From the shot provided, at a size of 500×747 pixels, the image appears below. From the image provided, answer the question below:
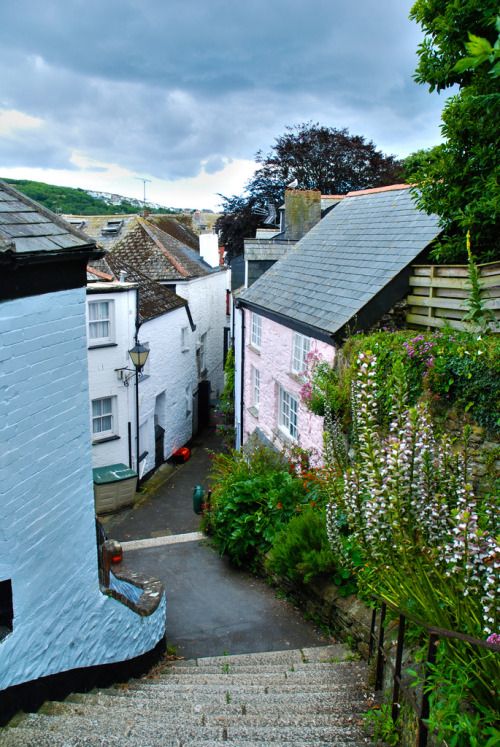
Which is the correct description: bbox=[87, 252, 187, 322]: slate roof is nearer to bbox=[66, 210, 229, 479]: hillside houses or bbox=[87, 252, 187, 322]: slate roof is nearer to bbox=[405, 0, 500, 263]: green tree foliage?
bbox=[66, 210, 229, 479]: hillside houses

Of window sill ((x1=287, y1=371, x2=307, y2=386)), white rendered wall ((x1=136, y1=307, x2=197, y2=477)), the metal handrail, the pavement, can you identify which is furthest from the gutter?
the metal handrail

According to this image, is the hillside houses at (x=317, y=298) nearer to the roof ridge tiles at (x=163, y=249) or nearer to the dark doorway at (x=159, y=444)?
the dark doorway at (x=159, y=444)

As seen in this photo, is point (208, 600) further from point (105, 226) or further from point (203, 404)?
point (105, 226)

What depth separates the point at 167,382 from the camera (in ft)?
70.7

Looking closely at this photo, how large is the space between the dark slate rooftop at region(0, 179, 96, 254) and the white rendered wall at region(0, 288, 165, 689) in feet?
1.34

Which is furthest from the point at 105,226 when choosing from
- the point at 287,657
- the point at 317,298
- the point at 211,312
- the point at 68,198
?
the point at 287,657

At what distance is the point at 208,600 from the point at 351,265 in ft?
23.5

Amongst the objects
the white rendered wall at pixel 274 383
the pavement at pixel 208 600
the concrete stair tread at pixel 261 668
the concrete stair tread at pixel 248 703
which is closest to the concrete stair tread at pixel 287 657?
the concrete stair tread at pixel 261 668

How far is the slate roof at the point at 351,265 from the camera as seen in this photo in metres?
9.78

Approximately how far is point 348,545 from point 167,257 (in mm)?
21268

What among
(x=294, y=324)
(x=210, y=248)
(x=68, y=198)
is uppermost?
(x=68, y=198)

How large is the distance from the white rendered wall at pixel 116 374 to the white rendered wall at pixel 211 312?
8573mm

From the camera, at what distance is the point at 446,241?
957 cm

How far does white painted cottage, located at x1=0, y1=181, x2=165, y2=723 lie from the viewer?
4.10 m
